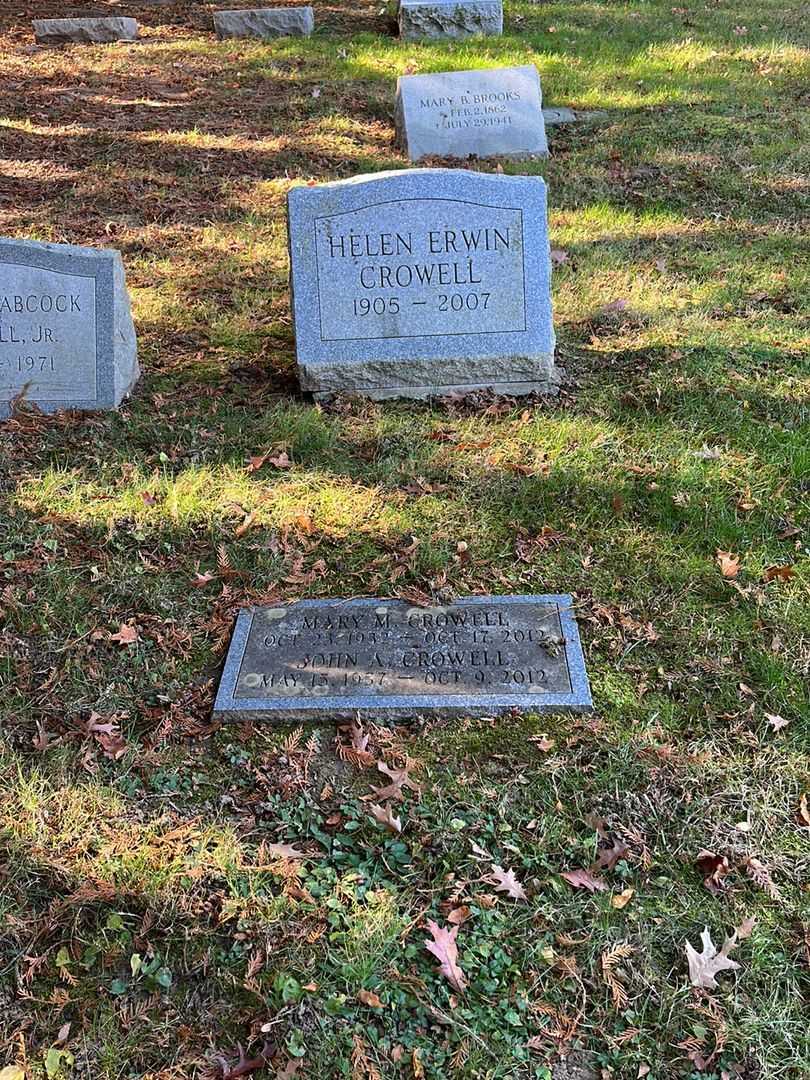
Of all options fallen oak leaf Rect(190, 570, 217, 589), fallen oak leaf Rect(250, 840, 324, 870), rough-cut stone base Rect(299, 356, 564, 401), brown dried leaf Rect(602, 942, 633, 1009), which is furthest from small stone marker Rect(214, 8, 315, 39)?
brown dried leaf Rect(602, 942, 633, 1009)

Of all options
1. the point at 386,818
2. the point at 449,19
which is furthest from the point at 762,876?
the point at 449,19

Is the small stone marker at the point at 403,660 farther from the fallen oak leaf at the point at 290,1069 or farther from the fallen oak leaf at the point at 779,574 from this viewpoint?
the fallen oak leaf at the point at 290,1069

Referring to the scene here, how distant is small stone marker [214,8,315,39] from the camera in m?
11.8

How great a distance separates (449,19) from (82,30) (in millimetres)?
4977

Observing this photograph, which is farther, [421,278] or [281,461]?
[421,278]

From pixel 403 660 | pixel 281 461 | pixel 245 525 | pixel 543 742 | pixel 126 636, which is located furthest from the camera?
pixel 281 461

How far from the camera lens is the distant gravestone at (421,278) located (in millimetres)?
4551

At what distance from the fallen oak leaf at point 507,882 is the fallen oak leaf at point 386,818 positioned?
318 millimetres

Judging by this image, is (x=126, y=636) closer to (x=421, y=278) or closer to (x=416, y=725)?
(x=416, y=725)

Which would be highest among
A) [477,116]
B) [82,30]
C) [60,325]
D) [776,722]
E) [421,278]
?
[82,30]

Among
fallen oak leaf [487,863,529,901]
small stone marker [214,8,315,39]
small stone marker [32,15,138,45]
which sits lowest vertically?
fallen oak leaf [487,863,529,901]

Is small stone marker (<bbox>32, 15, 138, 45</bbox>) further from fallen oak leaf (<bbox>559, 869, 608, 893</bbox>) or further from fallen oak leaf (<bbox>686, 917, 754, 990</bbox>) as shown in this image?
fallen oak leaf (<bbox>686, 917, 754, 990</bbox>)

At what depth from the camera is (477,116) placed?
27.1 feet

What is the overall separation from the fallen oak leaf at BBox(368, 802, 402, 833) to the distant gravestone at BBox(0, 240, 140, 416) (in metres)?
2.97
